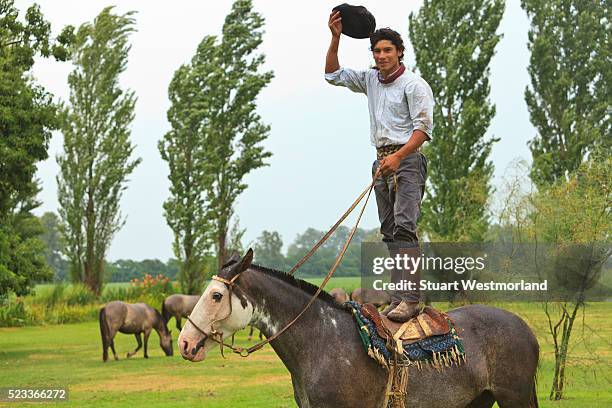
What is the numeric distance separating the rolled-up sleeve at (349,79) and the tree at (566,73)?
36072 millimetres

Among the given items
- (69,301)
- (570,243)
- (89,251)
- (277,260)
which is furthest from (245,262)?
(277,260)

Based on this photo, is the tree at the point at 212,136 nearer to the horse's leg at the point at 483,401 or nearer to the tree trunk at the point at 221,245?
the tree trunk at the point at 221,245

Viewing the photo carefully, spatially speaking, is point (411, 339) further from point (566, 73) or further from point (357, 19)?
point (566, 73)

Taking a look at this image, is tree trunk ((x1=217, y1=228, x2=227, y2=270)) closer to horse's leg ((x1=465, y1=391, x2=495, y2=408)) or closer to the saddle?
horse's leg ((x1=465, y1=391, x2=495, y2=408))

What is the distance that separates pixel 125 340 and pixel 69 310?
8149 mm

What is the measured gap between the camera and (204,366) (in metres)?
19.8

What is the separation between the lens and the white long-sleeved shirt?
18.2 ft

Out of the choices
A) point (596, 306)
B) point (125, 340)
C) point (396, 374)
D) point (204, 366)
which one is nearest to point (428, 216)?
point (125, 340)

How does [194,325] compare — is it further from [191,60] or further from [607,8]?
[607,8]

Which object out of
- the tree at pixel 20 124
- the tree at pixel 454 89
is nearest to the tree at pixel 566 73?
the tree at pixel 454 89

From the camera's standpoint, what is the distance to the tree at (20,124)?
20938 millimetres

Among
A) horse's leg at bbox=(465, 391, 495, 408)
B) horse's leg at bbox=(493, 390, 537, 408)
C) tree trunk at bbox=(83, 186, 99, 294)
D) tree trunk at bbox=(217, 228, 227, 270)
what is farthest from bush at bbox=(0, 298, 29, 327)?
horse's leg at bbox=(493, 390, 537, 408)

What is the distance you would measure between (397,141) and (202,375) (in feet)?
43.6

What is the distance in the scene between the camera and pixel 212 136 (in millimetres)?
38031
